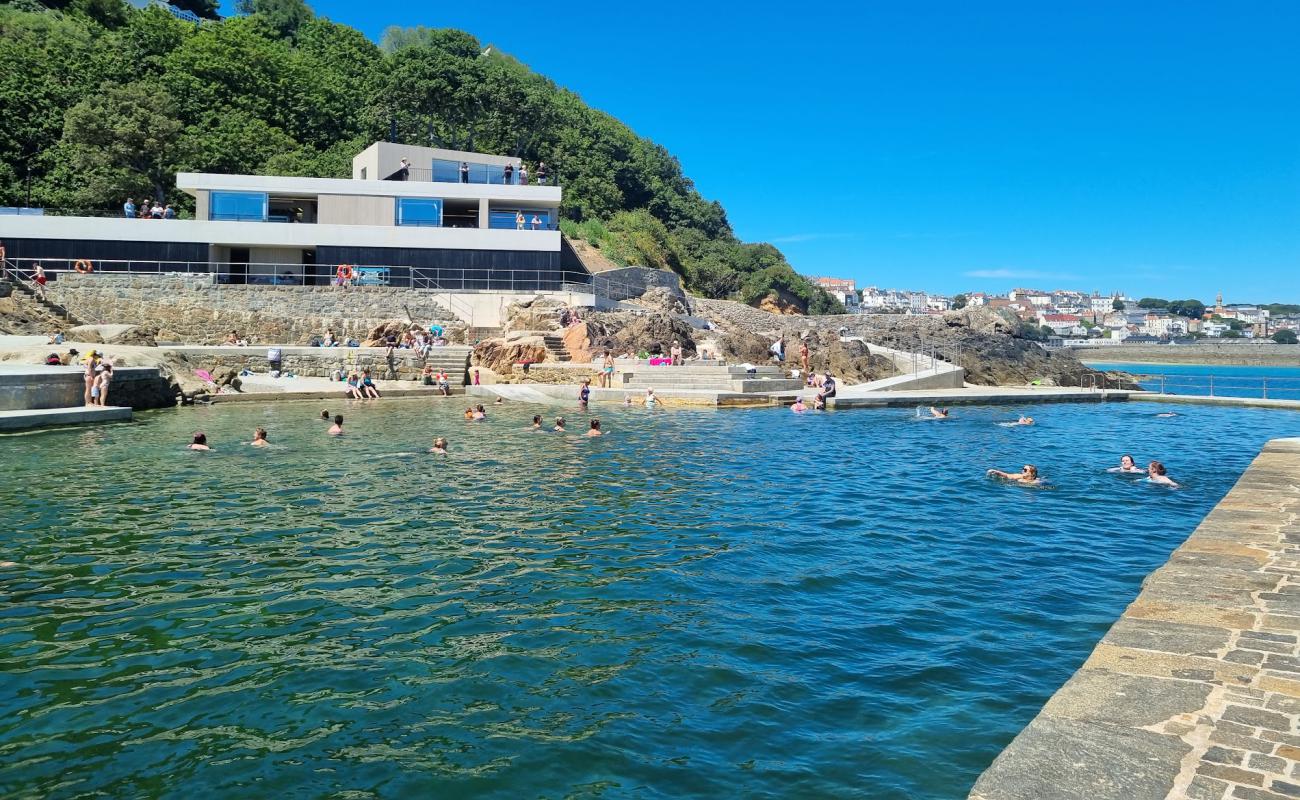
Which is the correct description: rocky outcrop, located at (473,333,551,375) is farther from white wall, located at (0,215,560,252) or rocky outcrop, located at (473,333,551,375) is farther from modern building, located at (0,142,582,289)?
white wall, located at (0,215,560,252)

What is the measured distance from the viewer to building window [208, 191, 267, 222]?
1551 inches

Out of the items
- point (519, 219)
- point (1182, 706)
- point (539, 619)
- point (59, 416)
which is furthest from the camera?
point (519, 219)

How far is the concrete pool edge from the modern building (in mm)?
36565

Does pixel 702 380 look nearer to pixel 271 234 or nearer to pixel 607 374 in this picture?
pixel 607 374

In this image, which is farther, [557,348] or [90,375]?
[557,348]

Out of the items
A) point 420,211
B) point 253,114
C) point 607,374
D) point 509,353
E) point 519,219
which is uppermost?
point 253,114

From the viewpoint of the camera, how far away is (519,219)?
4178 centimetres

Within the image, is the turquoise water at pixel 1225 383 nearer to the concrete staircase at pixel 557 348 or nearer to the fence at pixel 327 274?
the concrete staircase at pixel 557 348

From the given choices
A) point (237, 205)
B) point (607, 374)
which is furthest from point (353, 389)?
point (237, 205)

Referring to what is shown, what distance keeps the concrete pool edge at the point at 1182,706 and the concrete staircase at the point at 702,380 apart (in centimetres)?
2145

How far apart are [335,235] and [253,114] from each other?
24876mm

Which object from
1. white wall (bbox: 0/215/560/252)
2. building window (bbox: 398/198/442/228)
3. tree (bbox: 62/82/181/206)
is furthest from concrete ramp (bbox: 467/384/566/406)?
tree (bbox: 62/82/181/206)

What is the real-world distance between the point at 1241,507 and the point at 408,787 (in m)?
10.7

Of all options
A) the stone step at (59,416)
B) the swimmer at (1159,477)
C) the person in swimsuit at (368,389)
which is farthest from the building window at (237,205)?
the swimmer at (1159,477)
